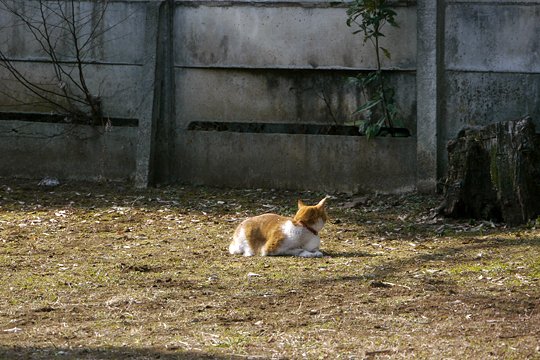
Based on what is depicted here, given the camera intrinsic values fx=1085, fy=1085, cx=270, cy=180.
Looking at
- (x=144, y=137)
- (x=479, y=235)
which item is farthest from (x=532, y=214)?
(x=144, y=137)

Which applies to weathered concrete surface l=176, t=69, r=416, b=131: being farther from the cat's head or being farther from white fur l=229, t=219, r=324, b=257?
white fur l=229, t=219, r=324, b=257

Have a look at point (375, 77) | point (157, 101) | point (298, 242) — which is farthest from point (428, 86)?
point (298, 242)

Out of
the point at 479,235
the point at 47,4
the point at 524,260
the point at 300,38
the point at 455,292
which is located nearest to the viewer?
the point at 455,292

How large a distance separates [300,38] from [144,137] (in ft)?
6.14

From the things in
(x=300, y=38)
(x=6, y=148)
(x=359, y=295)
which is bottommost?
(x=359, y=295)

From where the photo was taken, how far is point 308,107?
35.4 feet

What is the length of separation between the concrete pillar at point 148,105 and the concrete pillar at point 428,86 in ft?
8.80

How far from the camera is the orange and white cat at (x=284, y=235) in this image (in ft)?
25.3

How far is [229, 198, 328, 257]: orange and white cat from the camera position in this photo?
25.3ft

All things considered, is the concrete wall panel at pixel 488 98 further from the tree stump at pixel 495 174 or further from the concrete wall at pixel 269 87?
the tree stump at pixel 495 174

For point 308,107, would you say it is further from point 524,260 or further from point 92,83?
point 524,260

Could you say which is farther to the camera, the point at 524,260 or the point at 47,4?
the point at 47,4

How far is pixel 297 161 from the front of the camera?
10719 mm

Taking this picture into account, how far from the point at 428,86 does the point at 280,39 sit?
1559 millimetres
